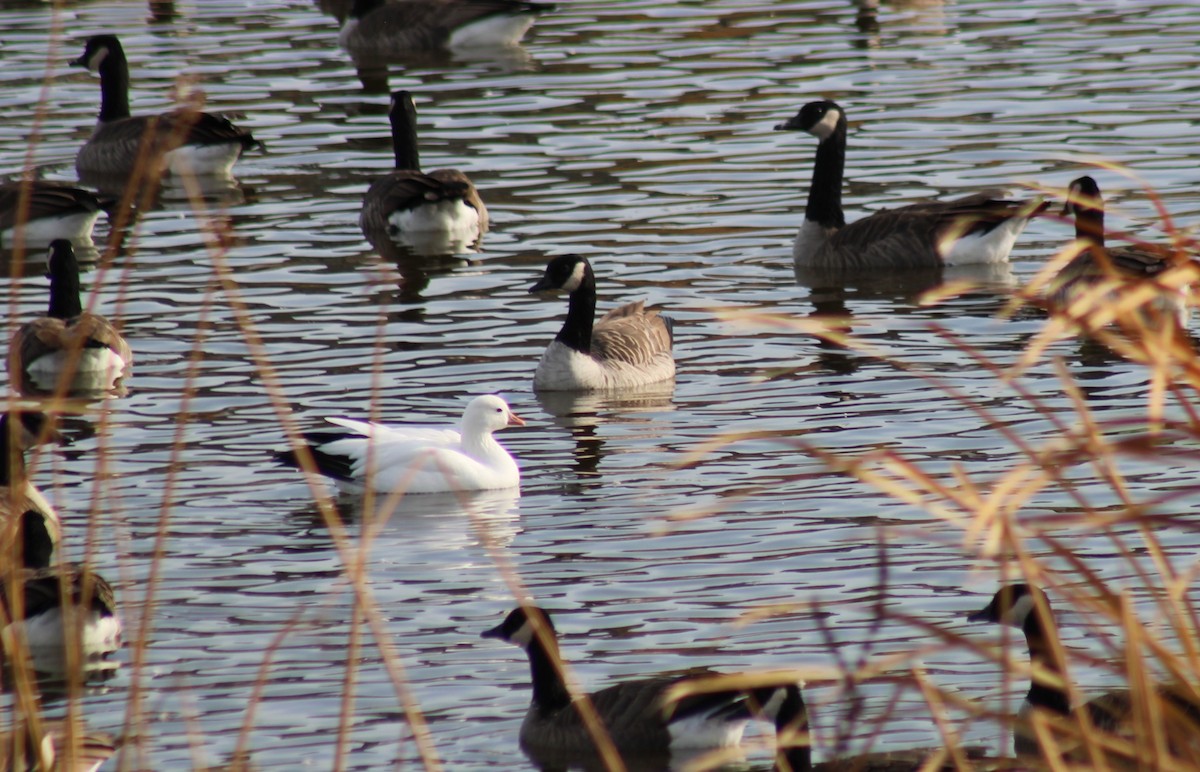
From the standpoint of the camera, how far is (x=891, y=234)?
17.0m

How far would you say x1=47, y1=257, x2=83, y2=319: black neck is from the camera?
14656 mm

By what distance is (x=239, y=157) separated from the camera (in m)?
22.1

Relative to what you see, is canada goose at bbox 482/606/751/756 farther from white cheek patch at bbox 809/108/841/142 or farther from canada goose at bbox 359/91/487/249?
white cheek patch at bbox 809/108/841/142

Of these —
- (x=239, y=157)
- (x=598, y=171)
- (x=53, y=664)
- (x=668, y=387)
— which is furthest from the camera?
(x=239, y=157)

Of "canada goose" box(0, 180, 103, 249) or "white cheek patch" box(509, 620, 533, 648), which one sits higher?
"white cheek patch" box(509, 620, 533, 648)

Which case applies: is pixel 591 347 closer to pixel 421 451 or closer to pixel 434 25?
pixel 421 451

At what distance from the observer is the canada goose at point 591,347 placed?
45.1ft

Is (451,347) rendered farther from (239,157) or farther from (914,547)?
(239,157)

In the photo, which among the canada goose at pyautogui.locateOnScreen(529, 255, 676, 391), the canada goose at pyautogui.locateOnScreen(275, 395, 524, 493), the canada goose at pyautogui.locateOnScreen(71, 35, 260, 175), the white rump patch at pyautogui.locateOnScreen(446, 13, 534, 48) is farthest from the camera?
the white rump patch at pyautogui.locateOnScreen(446, 13, 534, 48)

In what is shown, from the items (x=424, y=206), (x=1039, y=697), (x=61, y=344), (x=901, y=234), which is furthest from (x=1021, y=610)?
(x=424, y=206)

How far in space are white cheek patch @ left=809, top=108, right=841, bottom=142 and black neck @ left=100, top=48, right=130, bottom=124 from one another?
8616mm

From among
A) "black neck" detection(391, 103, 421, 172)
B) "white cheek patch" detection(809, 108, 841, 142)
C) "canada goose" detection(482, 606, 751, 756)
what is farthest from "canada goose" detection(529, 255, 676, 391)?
"canada goose" detection(482, 606, 751, 756)

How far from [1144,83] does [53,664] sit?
54.0ft

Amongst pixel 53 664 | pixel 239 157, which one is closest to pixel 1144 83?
pixel 239 157
